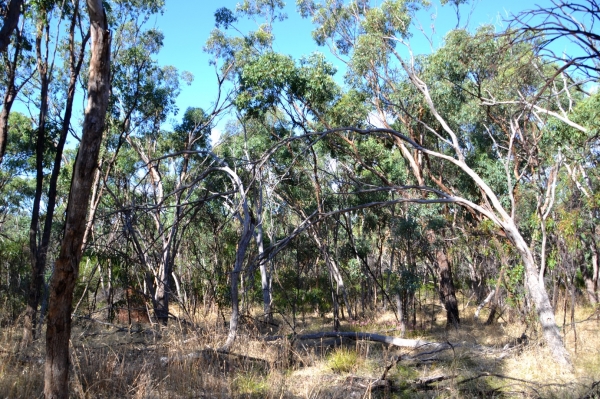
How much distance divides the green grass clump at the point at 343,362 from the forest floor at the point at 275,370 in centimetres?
1

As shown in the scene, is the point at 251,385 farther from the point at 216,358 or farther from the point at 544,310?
the point at 544,310

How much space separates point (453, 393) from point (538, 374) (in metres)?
2.05

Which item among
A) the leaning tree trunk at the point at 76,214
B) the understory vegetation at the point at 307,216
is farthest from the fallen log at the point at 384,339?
the leaning tree trunk at the point at 76,214

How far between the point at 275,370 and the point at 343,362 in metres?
1.16

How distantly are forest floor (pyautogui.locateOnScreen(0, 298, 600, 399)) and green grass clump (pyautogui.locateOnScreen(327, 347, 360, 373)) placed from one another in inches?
0.6

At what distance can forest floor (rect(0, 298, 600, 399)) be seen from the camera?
212 inches

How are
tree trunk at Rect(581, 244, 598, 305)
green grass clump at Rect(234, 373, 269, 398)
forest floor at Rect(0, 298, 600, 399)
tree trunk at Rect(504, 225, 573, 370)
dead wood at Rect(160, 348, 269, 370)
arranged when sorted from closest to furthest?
forest floor at Rect(0, 298, 600, 399)
green grass clump at Rect(234, 373, 269, 398)
dead wood at Rect(160, 348, 269, 370)
tree trunk at Rect(504, 225, 573, 370)
tree trunk at Rect(581, 244, 598, 305)

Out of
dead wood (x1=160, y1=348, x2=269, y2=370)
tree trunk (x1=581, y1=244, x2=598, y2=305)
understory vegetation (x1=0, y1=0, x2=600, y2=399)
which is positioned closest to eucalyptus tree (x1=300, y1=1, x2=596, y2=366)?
understory vegetation (x1=0, y1=0, x2=600, y2=399)

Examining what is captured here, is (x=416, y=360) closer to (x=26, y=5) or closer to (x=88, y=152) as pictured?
(x=88, y=152)

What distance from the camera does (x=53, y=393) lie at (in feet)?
13.7

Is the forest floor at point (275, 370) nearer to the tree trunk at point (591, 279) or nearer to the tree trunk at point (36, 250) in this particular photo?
the tree trunk at point (36, 250)

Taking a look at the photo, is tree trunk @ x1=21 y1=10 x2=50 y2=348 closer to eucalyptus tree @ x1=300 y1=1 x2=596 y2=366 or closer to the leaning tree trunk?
the leaning tree trunk

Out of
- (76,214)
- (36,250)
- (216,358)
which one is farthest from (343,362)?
(36,250)

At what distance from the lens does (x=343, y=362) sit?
701cm
